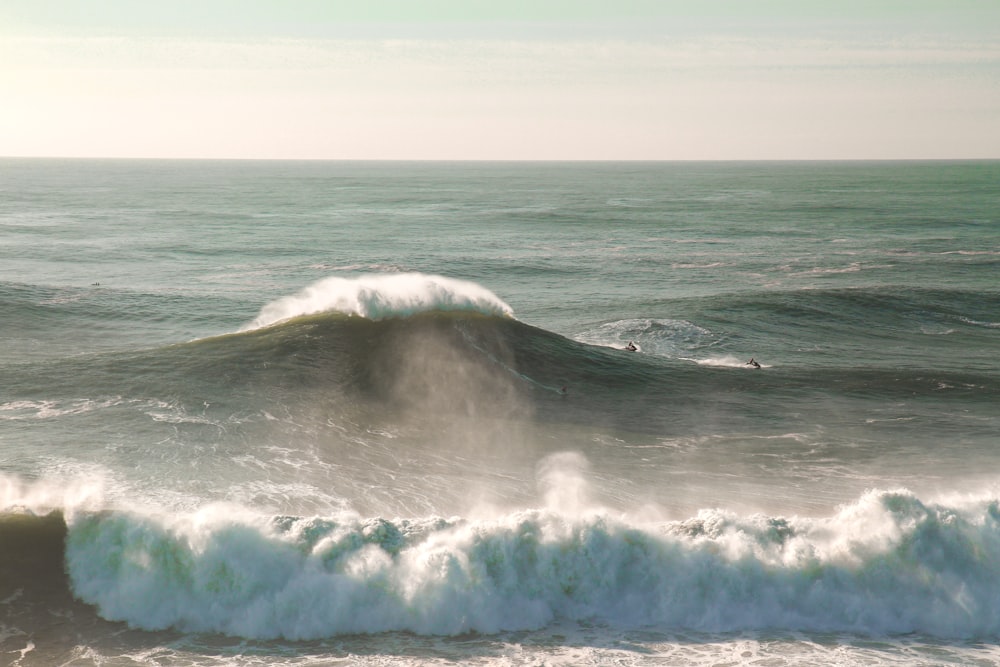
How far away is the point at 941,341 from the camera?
84.5 feet

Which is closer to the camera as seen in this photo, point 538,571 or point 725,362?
point 538,571

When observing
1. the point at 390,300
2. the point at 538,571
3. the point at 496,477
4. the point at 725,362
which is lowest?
the point at 538,571

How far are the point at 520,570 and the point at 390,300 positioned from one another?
12.5m

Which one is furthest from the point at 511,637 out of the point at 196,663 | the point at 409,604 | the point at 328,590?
the point at 196,663

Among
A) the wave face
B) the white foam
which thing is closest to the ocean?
the wave face

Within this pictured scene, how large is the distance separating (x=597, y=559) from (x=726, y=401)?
28.9 ft

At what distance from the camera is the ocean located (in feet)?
33.3

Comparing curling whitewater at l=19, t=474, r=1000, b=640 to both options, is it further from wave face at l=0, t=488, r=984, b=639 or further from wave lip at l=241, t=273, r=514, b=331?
wave lip at l=241, t=273, r=514, b=331

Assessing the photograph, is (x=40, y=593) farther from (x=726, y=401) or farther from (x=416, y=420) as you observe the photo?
(x=726, y=401)

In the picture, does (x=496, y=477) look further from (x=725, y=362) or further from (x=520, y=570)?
(x=725, y=362)

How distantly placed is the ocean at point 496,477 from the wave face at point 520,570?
0.13 feet

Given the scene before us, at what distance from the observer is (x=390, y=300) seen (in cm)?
2214

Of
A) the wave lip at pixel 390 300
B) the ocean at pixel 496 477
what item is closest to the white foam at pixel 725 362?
the ocean at pixel 496 477

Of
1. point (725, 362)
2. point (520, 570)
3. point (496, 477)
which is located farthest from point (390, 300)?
point (520, 570)
